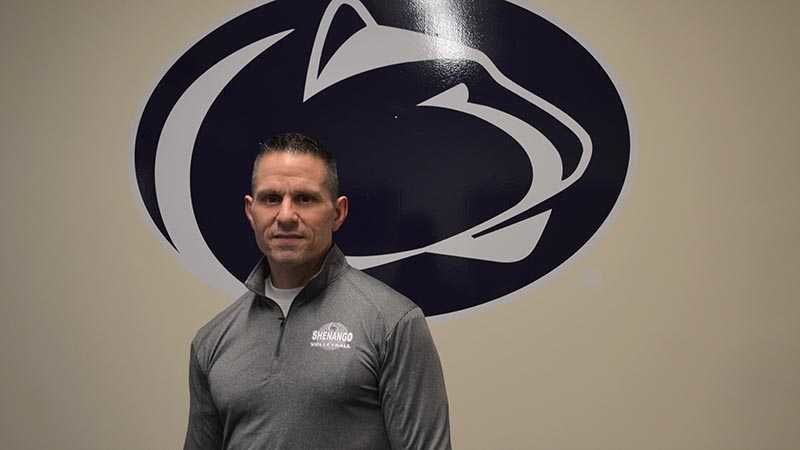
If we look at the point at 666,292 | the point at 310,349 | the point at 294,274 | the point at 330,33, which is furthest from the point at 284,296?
the point at 666,292

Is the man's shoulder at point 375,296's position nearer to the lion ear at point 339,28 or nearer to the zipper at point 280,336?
the zipper at point 280,336

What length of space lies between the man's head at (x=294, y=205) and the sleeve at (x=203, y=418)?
0.28 m

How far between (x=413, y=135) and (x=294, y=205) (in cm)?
98

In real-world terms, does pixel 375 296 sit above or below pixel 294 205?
below

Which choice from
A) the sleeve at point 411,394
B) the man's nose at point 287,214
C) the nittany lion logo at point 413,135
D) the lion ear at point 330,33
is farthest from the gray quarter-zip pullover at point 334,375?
the lion ear at point 330,33

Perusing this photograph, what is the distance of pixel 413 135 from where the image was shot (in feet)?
8.09

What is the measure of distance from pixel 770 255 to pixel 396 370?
144 centimetres

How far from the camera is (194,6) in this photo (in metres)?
2.56

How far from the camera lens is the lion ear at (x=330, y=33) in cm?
250

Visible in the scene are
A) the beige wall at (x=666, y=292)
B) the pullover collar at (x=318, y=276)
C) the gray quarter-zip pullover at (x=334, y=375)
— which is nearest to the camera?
the gray quarter-zip pullover at (x=334, y=375)

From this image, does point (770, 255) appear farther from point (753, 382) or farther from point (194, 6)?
point (194, 6)

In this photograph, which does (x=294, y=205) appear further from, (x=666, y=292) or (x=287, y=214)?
(x=666, y=292)

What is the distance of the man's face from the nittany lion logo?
89 cm

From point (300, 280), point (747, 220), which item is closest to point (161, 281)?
point (300, 280)
